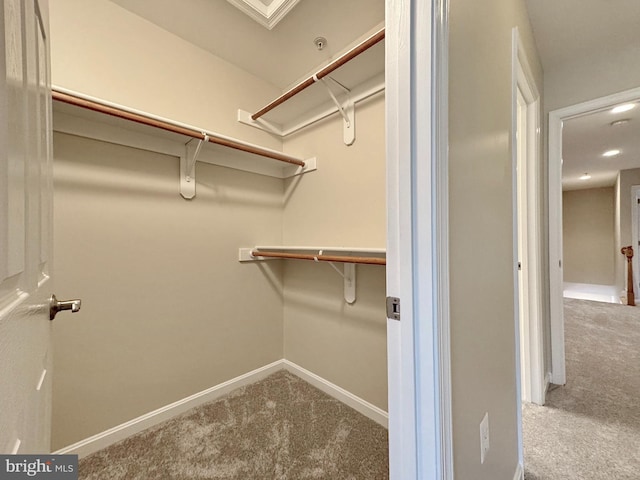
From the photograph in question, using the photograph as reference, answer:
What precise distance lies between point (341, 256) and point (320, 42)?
4.39ft

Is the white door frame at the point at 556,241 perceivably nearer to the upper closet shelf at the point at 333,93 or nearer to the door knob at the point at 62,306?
the upper closet shelf at the point at 333,93

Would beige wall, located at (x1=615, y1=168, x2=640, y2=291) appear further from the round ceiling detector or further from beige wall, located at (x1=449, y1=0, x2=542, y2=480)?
the round ceiling detector

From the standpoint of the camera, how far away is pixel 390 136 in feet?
2.18

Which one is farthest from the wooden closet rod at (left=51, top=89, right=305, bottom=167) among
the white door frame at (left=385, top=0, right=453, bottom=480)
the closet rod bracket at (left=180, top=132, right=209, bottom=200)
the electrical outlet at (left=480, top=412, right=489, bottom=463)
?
the electrical outlet at (left=480, top=412, right=489, bottom=463)

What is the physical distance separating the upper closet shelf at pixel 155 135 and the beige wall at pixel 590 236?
7015 millimetres

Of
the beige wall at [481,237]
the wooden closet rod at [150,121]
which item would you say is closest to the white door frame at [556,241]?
the beige wall at [481,237]

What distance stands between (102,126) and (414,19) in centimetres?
151

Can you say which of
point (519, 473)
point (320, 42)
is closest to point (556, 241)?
point (519, 473)

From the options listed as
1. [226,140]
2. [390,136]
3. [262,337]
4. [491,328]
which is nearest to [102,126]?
[226,140]

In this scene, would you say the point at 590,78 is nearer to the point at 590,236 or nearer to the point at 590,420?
the point at 590,420

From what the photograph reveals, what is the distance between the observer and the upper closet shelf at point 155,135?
3.81ft

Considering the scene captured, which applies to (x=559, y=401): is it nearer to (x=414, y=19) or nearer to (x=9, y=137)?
(x=414, y=19)

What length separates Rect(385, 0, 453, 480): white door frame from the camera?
1.97ft

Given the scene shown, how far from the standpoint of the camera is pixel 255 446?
133 centimetres
